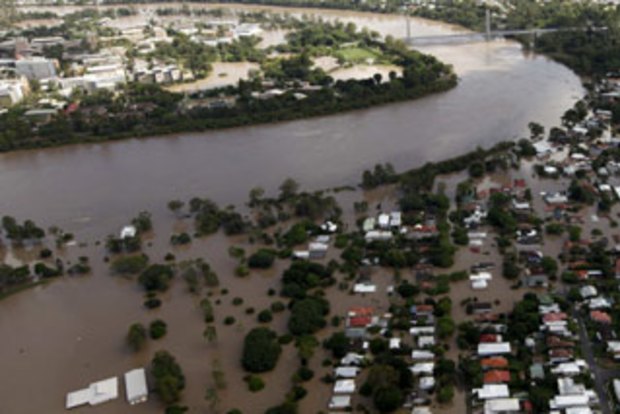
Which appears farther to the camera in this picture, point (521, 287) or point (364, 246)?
point (364, 246)

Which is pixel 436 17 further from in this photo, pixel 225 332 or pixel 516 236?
pixel 225 332

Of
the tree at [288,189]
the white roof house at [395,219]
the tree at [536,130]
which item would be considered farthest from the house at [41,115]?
the tree at [536,130]

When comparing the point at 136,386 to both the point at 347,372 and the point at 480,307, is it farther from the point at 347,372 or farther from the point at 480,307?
the point at 480,307

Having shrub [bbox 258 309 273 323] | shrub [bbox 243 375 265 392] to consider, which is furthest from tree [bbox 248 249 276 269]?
shrub [bbox 243 375 265 392]

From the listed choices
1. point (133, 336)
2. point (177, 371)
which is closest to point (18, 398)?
point (133, 336)

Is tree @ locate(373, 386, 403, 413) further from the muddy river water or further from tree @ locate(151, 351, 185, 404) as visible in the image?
tree @ locate(151, 351, 185, 404)

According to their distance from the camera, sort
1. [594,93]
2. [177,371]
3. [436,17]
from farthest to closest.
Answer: [436,17] → [594,93] → [177,371]
